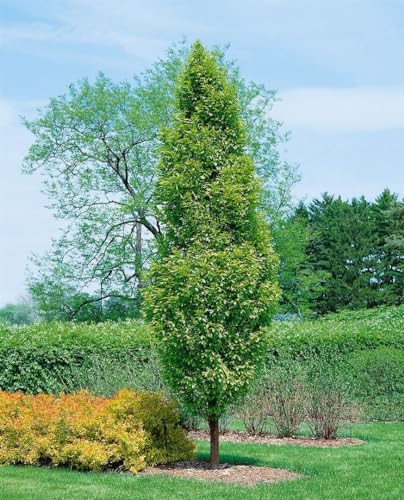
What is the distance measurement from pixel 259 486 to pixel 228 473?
680 mm

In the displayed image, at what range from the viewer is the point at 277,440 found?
37.9 feet

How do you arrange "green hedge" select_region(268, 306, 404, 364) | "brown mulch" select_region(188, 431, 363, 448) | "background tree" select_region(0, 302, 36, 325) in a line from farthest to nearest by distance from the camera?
"background tree" select_region(0, 302, 36, 325) → "green hedge" select_region(268, 306, 404, 364) → "brown mulch" select_region(188, 431, 363, 448)

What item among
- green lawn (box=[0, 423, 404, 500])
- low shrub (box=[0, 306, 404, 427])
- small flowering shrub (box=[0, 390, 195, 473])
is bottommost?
green lawn (box=[0, 423, 404, 500])

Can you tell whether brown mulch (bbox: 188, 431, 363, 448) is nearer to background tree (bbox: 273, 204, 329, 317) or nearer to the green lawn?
the green lawn

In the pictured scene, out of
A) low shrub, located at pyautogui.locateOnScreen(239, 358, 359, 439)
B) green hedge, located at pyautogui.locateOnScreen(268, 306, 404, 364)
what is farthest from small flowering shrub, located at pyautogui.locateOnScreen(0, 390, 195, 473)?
green hedge, located at pyautogui.locateOnScreen(268, 306, 404, 364)

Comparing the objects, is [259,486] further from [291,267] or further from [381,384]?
[291,267]

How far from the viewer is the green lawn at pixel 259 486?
25.0 ft

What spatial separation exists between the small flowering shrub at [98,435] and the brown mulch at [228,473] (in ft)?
0.59

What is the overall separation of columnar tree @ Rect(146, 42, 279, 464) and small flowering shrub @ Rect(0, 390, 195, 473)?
0.65 metres

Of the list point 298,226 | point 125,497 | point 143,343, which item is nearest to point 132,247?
point 298,226

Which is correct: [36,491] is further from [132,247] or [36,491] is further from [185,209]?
[132,247]

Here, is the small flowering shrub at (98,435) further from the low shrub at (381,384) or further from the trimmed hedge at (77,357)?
the low shrub at (381,384)

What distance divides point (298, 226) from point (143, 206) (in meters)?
8.39

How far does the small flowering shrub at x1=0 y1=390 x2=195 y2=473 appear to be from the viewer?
8.86 metres
